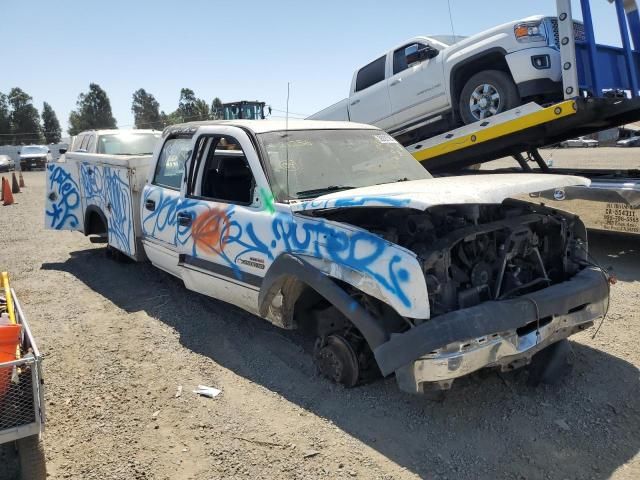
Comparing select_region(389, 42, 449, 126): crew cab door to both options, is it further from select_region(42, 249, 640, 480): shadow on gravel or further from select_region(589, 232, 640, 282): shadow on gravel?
select_region(42, 249, 640, 480): shadow on gravel

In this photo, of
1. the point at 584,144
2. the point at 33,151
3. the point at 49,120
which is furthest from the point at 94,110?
the point at 584,144

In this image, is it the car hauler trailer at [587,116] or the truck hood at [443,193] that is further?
the car hauler trailer at [587,116]

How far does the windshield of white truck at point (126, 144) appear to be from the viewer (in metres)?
9.24

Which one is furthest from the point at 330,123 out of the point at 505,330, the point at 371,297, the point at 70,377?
the point at 70,377

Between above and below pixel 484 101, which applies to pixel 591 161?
below

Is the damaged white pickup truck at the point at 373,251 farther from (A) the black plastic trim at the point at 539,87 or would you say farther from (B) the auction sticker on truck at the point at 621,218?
(B) the auction sticker on truck at the point at 621,218

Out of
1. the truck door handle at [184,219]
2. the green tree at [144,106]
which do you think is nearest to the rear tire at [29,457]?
the truck door handle at [184,219]

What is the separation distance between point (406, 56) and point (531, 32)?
1.93 meters

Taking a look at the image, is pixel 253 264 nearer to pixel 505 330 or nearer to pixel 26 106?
pixel 505 330

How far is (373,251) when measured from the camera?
3.18 metres

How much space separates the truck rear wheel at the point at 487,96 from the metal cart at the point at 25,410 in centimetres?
616

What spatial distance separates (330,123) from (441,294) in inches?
91.5

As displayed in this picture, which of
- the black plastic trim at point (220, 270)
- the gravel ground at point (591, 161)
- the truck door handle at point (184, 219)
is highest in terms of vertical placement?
the truck door handle at point (184, 219)

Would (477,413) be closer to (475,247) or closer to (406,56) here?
(475,247)
